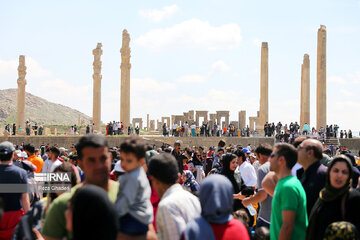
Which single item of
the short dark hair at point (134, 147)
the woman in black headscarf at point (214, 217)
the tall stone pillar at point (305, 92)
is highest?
the tall stone pillar at point (305, 92)

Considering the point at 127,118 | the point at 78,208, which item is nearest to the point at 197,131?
the point at 127,118

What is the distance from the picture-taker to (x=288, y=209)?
4238 mm

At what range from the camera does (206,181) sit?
350 cm

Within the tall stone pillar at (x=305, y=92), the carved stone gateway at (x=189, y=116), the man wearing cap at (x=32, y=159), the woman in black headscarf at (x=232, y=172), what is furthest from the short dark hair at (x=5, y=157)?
the carved stone gateway at (x=189, y=116)

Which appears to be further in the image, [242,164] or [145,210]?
[242,164]

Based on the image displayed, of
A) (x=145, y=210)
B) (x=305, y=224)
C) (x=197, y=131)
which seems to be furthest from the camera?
(x=197, y=131)

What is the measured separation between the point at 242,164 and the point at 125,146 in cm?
447

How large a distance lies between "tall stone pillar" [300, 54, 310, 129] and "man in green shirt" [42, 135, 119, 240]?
3874 cm

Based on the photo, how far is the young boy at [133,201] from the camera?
3523mm

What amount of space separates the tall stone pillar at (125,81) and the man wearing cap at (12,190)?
3169 cm

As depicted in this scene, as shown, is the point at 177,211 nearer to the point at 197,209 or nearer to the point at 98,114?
the point at 197,209

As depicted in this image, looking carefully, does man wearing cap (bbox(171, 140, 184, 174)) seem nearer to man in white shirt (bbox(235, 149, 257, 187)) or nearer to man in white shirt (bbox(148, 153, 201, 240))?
man in white shirt (bbox(235, 149, 257, 187))

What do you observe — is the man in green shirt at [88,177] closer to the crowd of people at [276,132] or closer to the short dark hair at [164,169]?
the short dark hair at [164,169]

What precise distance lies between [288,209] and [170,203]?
1.27 m
